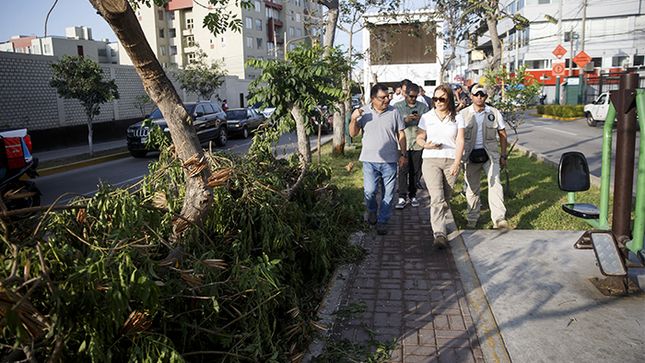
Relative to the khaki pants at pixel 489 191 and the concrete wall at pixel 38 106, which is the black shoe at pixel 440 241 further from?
the concrete wall at pixel 38 106

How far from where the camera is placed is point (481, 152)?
6238 mm

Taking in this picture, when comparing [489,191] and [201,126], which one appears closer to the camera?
[489,191]

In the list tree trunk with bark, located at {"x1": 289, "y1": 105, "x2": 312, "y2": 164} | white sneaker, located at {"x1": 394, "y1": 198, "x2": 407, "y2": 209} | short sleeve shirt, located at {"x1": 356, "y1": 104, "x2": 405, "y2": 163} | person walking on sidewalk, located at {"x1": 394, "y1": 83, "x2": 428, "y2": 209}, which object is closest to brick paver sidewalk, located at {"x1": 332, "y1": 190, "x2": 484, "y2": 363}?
short sleeve shirt, located at {"x1": 356, "y1": 104, "x2": 405, "y2": 163}

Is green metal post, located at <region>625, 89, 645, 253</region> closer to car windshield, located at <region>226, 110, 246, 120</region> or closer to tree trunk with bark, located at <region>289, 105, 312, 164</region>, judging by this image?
tree trunk with bark, located at <region>289, 105, 312, 164</region>

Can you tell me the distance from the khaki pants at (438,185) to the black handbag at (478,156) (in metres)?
0.71

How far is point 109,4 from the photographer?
2.93 meters

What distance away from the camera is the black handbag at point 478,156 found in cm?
621

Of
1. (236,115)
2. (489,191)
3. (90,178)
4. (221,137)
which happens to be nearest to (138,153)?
(90,178)

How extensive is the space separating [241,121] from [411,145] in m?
15.7

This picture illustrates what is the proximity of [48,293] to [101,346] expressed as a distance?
379 mm

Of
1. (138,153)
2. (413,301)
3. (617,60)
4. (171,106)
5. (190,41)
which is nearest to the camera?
(171,106)

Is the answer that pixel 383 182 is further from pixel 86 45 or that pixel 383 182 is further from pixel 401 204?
pixel 86 45

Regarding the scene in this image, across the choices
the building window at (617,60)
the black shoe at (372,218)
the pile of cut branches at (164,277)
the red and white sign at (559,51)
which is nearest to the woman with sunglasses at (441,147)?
the black shoe at (372,218)

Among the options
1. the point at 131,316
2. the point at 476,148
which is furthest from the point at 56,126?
the point at 131,316
